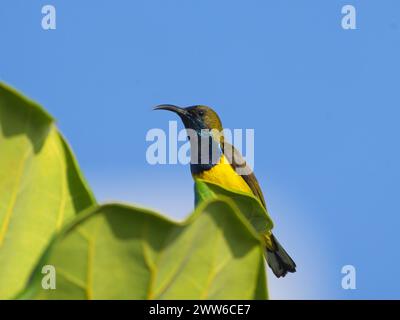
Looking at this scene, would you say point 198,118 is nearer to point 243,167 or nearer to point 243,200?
point 243,167

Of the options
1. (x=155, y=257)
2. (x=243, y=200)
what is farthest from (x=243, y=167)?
(x=155, y=257)

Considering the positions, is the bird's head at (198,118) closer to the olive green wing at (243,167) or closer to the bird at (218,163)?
the bird at (218,163)

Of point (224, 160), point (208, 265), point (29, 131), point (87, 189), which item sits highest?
point (29, 131)

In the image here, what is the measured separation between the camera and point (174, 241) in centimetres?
105

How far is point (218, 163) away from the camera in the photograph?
816 centimetres

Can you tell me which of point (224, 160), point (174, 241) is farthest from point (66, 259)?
point (224, 160)

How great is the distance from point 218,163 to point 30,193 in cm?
696

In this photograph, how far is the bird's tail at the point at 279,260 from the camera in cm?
789

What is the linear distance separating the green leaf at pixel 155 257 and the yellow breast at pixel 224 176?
6.68 meters

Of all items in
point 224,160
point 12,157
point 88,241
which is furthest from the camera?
point 224,160

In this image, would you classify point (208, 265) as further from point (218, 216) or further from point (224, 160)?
point (224, 160)

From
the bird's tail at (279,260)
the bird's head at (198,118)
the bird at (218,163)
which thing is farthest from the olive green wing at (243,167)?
the bird's head at (198,118)

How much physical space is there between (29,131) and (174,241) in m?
0.31

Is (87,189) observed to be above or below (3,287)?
above
